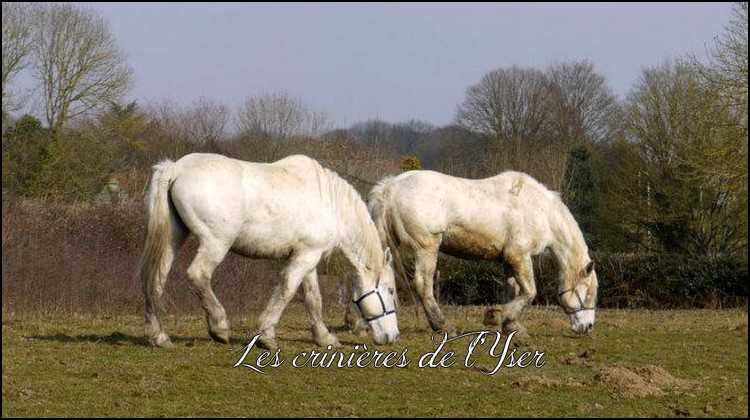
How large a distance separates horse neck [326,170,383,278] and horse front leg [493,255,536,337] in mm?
2259

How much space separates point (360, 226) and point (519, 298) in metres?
2.67

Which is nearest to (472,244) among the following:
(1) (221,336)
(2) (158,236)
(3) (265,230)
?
(3) (265,230)

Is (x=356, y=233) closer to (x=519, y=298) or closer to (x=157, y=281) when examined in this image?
(x=157, y=281)

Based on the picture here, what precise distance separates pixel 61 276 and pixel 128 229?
4213 mm

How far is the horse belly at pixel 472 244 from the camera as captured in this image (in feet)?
40.8

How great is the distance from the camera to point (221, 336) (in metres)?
9.98

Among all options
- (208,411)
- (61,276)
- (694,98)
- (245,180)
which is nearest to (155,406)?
(208,411)

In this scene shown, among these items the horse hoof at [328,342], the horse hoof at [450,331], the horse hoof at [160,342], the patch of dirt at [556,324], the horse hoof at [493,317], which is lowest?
the patch of dirt at [556,324]

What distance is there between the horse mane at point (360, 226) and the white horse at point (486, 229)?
1047 mm

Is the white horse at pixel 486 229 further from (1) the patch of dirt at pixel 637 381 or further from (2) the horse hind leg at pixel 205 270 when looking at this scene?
(1) the patch of dirt at pixel 637 381

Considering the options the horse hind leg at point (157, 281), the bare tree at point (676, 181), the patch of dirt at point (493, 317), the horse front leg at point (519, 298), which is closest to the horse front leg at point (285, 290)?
the horse hind leg at point (157, 281)

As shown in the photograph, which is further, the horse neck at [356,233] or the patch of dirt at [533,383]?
the horse neck at [356,233]

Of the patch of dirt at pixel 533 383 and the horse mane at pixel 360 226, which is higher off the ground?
the horse mane at pixel 360 226

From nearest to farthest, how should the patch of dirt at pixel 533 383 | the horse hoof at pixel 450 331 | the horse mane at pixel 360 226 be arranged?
the patch of dirt at pixel 533 383 < the horse mane at pixel 360 226 < the horse hoof at pixel 450 331
